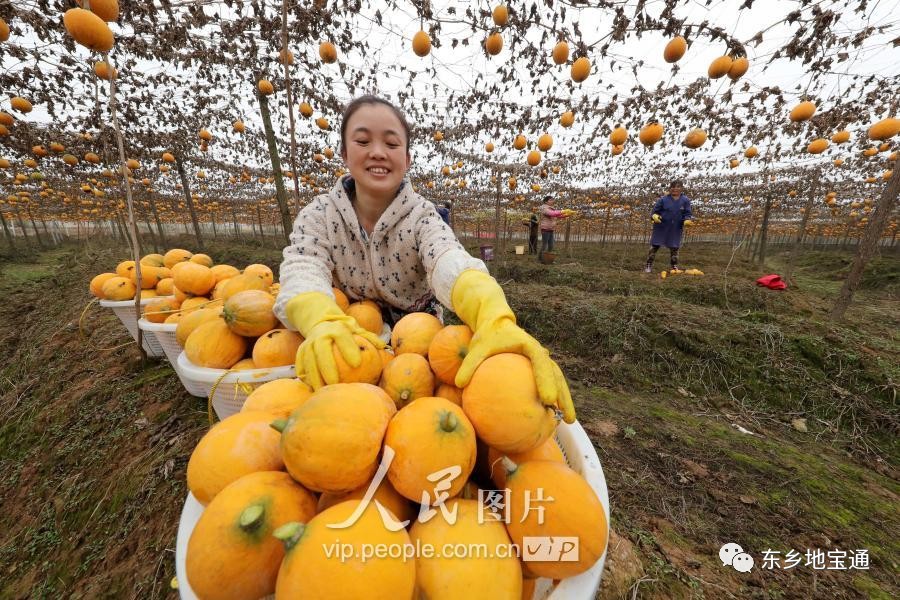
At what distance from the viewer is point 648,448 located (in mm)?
2660

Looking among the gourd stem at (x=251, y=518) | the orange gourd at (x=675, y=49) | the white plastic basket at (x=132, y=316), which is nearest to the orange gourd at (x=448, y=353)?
the gourd stem at (x=251, y=518)

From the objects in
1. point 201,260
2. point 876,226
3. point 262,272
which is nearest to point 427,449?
point 262,272

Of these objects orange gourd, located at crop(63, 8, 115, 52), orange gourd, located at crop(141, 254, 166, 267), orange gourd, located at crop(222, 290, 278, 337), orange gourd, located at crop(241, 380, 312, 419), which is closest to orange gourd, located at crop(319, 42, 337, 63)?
orange gourd, located at crop(63, 8, 115, 52)

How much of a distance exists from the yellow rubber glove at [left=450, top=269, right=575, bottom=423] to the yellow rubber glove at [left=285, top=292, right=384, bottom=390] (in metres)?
0.42

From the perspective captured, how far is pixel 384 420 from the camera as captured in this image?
0.89m

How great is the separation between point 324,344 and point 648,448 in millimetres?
2781

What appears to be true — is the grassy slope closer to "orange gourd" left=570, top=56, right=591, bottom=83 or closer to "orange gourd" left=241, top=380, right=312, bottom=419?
"orange gourd" left=241, top=380, right=312, bottom=419

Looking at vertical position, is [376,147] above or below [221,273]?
above

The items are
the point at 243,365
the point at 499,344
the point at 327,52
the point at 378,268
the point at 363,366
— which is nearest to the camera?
the point at 499,344

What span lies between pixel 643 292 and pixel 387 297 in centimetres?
727

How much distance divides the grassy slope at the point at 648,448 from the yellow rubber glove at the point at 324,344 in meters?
1.13

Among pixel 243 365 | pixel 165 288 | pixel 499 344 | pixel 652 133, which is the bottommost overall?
pixel 243 365

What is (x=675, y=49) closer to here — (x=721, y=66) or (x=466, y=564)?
(x=721, y=66)

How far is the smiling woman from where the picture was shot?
1138 millimetres
